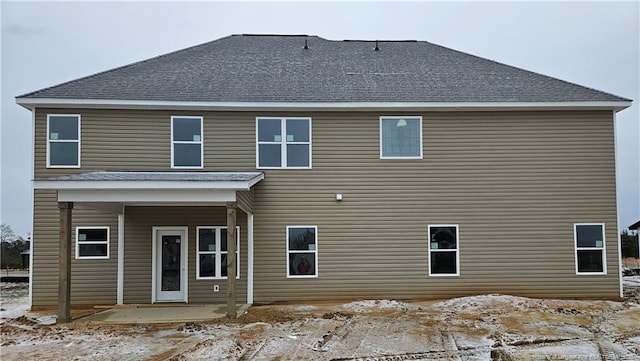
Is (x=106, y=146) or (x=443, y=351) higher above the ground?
(x=106, y=146)

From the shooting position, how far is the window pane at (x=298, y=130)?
14156 millimetres

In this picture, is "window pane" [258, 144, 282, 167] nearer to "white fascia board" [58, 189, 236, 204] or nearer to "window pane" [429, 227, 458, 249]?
"white fascia board" [58, 189, 236, 204]

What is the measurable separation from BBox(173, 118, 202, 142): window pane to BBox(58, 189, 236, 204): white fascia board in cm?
268

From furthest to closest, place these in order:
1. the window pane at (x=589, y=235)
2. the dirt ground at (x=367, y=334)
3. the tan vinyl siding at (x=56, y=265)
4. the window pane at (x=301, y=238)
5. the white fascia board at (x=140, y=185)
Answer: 1. the window pane at (x=589, y=235)
2. the window pane at (x=301, y=238)
3. the tan vinyl siding at (x=56, y=265)
4. the white fascia board at (x=140, y=185)
5. the dirt ground at (x=367, y=334)

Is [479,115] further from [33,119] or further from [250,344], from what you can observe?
[33,119]

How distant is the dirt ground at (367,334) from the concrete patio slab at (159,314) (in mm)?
448

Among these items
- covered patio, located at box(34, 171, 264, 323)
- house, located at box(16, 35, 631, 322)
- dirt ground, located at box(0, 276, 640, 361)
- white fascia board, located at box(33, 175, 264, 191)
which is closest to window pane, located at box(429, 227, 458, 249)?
house, located at box(16, 35, 631, 322)

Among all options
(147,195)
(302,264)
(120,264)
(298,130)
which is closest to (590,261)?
(302,264)

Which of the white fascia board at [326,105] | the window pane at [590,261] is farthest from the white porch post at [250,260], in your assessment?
the window pane at [590,261]

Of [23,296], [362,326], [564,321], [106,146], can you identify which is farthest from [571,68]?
[23,296]

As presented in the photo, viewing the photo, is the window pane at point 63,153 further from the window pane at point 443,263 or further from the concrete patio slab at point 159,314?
the window pane at point 443,263

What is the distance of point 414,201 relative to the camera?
46.3 feet

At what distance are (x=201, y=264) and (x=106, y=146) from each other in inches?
142

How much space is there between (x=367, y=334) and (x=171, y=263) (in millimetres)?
5977
